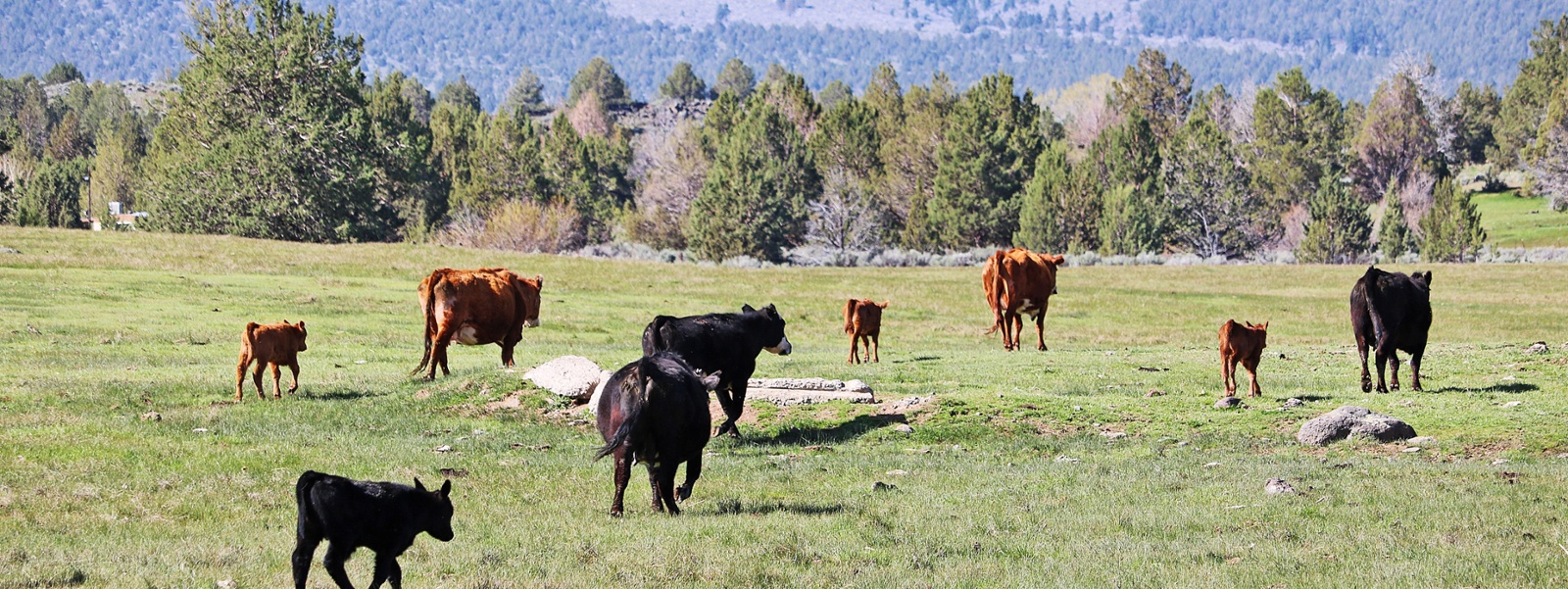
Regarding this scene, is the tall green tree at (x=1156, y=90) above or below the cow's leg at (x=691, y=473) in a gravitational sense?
above

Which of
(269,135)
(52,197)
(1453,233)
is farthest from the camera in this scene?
(52,197)

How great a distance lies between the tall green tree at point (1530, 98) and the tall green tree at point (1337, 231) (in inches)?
2111

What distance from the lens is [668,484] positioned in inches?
492

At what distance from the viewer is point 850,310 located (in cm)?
2991

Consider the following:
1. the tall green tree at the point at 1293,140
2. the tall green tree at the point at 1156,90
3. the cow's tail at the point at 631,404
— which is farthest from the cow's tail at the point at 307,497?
the tall green tree at the point at 1156,90

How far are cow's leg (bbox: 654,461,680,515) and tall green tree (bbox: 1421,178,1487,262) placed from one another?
8212cm

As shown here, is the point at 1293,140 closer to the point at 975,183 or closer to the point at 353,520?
the point at 975,183

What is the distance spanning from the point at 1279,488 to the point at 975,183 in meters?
83.0

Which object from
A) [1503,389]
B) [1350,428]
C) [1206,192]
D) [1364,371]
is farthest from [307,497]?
[1206,192]

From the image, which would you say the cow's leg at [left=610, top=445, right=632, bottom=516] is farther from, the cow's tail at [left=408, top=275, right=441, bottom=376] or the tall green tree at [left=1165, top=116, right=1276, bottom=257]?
the tall green tree at [left=1165, top=116, right=1276, bottom=257]

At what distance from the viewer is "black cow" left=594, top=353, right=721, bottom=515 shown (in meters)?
12.2

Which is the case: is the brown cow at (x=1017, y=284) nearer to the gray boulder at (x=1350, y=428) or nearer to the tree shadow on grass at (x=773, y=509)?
the gray boulder at (x=1350, y=428)

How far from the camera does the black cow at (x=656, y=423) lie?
40.0 feet

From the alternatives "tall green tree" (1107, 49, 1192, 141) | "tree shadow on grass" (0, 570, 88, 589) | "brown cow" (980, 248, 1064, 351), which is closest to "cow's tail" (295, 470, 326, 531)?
"tree shadow on grass" (0, 570, 88, 589)
